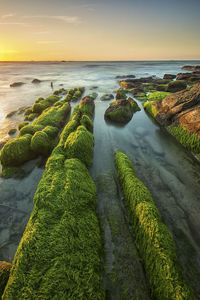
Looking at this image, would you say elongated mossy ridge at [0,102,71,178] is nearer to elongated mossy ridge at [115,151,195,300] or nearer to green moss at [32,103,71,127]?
green moss at [32,103,71,127]

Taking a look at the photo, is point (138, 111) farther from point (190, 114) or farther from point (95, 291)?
point (95, 291)

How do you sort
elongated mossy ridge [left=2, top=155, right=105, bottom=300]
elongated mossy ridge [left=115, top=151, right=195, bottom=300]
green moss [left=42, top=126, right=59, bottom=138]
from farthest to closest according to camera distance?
1. green moss [left=42, top=126, right=59, bottom=138]
2. elongated mossy ridge [left=115, top=151, right=195, bottom=300]
3. elongated mossy ridge [left=2, top=155, right=105, bottom=300]

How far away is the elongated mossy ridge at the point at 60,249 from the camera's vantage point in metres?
2.21

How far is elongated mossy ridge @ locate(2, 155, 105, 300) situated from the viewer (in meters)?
2.21

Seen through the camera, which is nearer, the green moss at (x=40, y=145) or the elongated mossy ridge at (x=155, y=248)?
the elongated mossy ridge at (x=155, y=248)

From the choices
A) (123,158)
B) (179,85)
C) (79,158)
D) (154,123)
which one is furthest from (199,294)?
(179,85)

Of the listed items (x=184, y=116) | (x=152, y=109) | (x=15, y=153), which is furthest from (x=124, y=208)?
(x=152, y=109)

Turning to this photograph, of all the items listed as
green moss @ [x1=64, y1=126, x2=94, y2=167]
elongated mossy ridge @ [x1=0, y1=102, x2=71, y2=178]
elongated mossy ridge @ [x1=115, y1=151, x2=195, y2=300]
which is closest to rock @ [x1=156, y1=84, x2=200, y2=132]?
elongated mossy ridge @ [x1=115, y1=151, x2=195, y2=300]

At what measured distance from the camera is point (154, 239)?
292 cm

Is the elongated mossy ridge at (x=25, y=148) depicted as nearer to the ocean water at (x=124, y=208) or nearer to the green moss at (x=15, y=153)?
the green moss at (x=15, y=153)

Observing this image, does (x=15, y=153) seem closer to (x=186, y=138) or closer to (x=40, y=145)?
(x=40, y=145)

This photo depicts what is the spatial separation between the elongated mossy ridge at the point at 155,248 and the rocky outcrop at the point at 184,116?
181 inches

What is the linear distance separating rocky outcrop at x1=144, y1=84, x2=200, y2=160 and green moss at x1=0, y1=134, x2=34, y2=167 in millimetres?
8240

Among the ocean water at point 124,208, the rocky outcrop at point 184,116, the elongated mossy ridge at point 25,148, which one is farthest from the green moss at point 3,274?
the rocky outcrop at point 184,116
